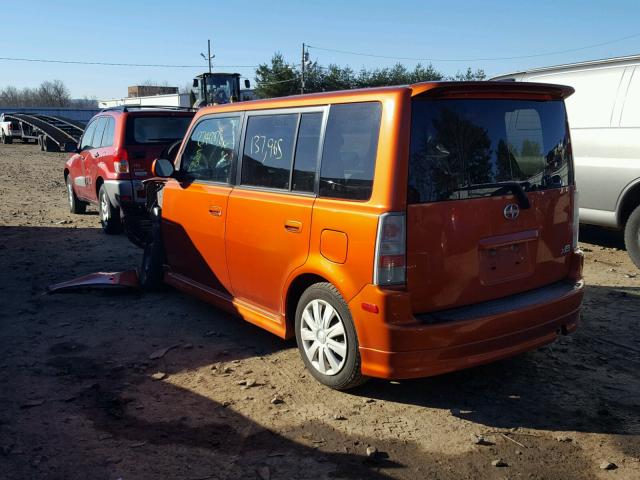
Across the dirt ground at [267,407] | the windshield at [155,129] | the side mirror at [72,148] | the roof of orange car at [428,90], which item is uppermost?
the roof of orange car at [428,90]

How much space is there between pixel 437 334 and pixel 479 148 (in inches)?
46.1

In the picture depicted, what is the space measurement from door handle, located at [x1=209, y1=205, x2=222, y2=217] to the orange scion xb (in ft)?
1.11

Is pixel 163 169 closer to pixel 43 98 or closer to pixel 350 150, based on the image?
pixel 350 150

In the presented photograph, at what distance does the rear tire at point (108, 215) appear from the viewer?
9211 mm

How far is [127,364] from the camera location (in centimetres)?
453

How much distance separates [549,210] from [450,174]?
0.88 m

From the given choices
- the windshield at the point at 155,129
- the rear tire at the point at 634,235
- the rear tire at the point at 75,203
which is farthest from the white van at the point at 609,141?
the rear tire at the point at 75,203

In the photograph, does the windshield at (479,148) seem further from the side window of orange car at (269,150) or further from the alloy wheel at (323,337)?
the side window of orange car at (269,150)

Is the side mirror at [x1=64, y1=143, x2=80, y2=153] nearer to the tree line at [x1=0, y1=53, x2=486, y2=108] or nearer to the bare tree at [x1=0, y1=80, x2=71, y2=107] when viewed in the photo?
the tree line at [x1=0, y1=53, x2=486, y2=108]

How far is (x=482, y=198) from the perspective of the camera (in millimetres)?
3555

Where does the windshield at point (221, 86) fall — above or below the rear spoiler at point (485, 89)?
above

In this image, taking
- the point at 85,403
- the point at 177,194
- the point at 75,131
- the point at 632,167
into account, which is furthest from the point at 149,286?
the point at 75,131

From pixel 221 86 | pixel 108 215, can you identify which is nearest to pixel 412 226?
pixel 108 215

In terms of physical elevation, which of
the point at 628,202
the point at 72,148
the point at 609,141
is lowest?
the point at 628,202
